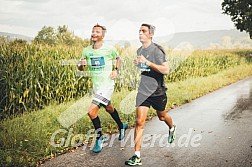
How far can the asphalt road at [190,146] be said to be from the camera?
4.46 meters

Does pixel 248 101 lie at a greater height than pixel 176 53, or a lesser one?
lesser

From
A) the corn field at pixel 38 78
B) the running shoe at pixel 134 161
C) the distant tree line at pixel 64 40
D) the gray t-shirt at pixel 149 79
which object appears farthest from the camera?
the distant tree line at pixel 64 40

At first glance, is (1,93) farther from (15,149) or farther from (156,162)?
(156,162)

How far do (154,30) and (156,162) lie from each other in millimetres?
1952

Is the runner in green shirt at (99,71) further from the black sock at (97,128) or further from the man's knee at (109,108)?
the man's knee at (109,108)

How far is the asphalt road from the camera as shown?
446 centimetres

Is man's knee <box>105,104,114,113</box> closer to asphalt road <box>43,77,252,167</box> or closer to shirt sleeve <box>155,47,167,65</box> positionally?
asphalt road <box>43,77,252,167</box>

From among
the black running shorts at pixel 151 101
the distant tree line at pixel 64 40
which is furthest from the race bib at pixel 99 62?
the distant tree line at pixel 64 40

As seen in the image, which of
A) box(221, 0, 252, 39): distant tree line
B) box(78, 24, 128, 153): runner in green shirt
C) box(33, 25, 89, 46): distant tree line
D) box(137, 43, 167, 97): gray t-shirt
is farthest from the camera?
box(221, 0, 252, 39): distant tree line

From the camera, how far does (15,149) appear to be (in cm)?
472

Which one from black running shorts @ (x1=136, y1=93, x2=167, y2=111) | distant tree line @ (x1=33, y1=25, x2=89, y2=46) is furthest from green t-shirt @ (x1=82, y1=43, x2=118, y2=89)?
distant tree line @ (x1=33, y1=25, x2=89, y2=46)

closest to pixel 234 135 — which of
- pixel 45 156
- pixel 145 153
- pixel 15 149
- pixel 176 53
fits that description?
pixel 145 153

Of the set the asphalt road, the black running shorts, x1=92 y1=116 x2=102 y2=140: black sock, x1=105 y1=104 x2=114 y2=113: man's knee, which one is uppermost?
the black running shorts

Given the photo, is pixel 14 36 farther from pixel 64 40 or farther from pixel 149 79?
pixel 64 40
